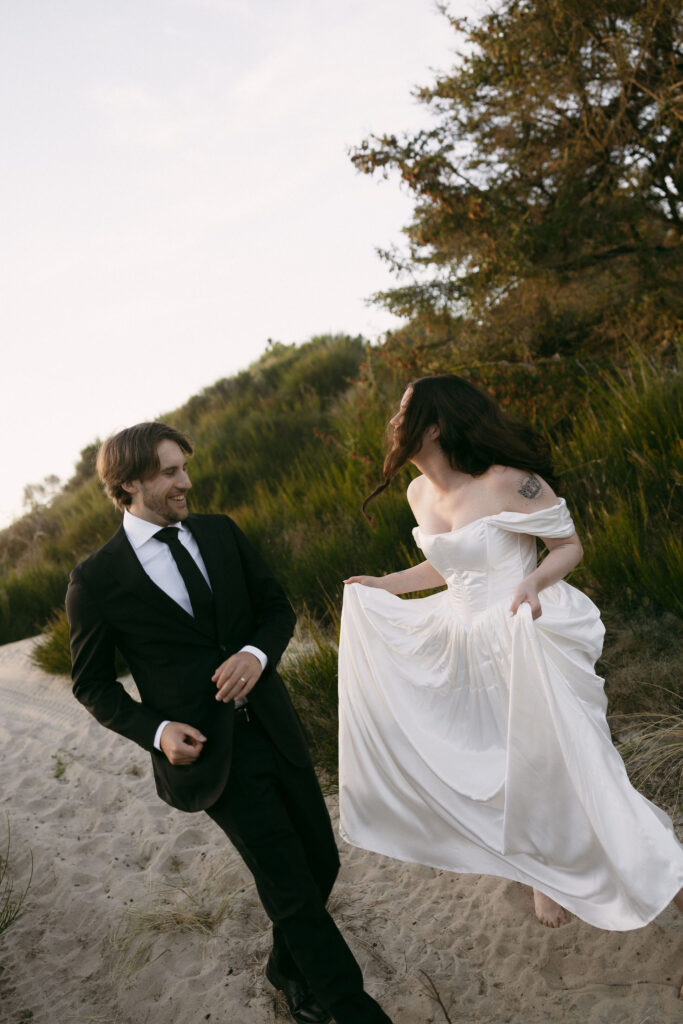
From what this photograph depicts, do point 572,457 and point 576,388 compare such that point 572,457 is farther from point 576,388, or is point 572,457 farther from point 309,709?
point 309,709

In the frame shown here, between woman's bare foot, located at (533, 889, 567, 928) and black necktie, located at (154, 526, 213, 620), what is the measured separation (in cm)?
203

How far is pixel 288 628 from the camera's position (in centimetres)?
301

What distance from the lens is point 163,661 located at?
2789mm

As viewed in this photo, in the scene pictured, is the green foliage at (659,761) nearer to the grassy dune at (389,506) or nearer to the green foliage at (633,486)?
the grassy dune at (389,506)

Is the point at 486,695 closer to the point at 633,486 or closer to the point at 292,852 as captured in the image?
the point at 292,852

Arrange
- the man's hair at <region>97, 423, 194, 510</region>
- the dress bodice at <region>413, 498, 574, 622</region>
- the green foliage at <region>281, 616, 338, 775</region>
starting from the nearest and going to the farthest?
the man's hair at <region>97, 423, 194, 510</region>, the dress bodice at <region>413, 498, 574, 622</region>, the green foliage at <region>281, 616, 338, 775</region>

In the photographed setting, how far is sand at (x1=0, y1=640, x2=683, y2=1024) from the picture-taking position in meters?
3.08

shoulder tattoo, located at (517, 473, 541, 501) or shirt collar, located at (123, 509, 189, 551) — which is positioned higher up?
shirt collar, located at (123, 509, 189, 551)

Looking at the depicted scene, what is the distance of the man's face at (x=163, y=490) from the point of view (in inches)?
113

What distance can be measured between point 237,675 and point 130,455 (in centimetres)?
91

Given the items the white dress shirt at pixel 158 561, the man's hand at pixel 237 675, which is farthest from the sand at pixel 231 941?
the white dress shirt at pixel 158 561

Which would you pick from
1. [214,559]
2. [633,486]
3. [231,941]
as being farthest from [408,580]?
[633,486]

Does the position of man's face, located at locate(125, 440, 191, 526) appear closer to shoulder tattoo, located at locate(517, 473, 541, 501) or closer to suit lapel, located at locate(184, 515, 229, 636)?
suit lapel, located at locate(184, 515, 229, 636)

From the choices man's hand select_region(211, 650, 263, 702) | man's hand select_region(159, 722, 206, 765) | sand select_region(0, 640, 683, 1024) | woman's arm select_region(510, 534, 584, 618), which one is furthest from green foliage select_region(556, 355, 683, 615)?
man's hand select_region(159, 722, 206, 765)
